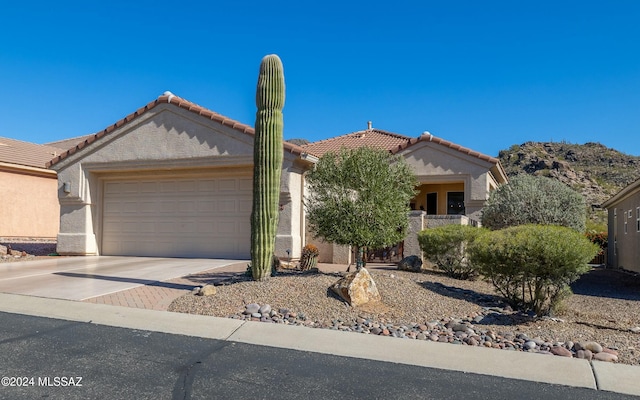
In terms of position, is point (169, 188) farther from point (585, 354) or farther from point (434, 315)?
point (585, 354)

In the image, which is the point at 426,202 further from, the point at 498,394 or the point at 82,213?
the point at 498,394

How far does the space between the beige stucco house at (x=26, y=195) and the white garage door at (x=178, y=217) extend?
721 centimetres

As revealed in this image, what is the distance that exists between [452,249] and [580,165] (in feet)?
136

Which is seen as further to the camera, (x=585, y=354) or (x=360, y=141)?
(x=360, y=141)

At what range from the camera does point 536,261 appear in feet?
27.5

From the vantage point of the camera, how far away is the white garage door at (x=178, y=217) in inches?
612

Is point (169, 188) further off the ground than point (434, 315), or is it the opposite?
point (169, 188)

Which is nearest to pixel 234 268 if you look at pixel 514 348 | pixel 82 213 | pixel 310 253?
pixel 310 253

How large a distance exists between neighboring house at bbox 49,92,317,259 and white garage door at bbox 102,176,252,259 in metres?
0.03

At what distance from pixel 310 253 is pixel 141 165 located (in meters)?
6.50

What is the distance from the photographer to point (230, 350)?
5895mm

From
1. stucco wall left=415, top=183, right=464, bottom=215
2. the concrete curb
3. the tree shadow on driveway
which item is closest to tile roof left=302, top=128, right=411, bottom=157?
stucco wall left=415, top=183, right=464, bottom=215

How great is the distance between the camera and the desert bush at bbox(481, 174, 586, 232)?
46.4 ft

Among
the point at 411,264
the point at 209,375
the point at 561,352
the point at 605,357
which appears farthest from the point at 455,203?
the point at 209,375
